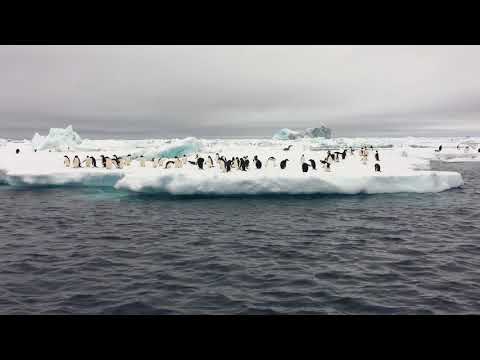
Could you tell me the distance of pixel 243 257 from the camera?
364 inches

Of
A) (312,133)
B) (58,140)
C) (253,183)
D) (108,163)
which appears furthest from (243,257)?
(312,133)

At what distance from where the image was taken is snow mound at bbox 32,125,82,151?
46156mm

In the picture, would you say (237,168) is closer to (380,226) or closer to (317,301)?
(380,226)

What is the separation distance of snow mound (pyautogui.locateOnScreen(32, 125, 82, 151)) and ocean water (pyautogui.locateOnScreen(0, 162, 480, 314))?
32.3 metres

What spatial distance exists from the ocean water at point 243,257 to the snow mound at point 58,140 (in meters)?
32.3

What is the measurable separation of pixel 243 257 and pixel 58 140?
45.1m

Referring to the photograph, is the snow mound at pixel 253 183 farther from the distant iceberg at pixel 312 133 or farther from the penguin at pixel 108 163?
the distant iceberg at pixel 312 133

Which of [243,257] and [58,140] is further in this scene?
[58,140]

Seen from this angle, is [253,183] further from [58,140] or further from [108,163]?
[58,140]

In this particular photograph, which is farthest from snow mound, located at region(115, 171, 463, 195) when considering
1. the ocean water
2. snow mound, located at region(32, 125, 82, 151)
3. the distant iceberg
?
the distant iceberg
